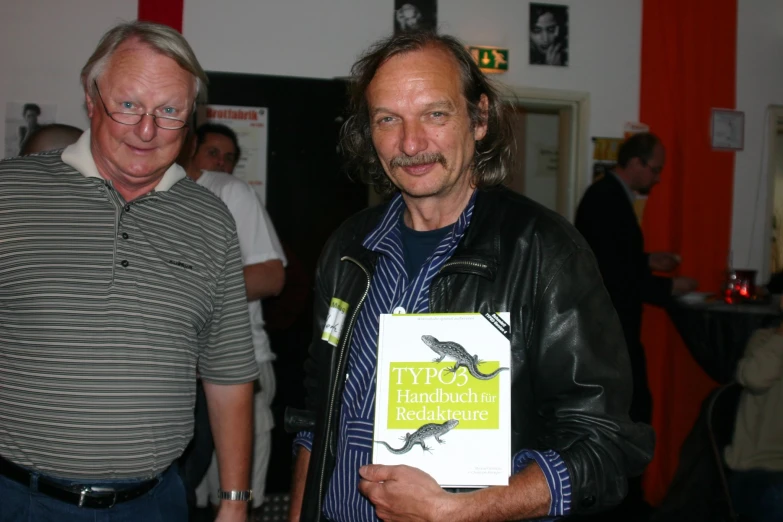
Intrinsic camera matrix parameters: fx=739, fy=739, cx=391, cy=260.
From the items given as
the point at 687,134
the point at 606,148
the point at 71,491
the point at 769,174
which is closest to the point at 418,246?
the point at 71,491

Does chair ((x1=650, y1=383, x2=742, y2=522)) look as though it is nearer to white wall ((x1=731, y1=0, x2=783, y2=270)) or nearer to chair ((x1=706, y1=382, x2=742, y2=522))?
chair ((x1=706, y1=382, x2=742, y2=522))

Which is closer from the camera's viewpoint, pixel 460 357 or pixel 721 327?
pixel 460 357

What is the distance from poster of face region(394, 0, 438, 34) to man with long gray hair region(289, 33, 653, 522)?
343 cm

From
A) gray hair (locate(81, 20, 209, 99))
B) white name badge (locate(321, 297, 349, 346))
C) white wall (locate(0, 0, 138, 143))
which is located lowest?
white name badge (locate(321, 297, 349, 346))

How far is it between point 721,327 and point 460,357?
2878 mm

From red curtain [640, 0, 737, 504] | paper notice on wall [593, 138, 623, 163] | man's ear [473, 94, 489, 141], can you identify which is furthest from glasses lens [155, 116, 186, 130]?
red curtain [640, 0, 737, 504]

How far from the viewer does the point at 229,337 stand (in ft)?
6.17

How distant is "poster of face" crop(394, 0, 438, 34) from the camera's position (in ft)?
16.6

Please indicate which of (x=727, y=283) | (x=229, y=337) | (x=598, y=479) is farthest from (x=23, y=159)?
(x=727, y=283)

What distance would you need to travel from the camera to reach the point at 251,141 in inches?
192

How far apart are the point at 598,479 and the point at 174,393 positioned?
98 cm

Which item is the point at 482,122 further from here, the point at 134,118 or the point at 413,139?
the point at 134,118

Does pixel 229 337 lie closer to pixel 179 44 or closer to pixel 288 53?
pixel 179 44

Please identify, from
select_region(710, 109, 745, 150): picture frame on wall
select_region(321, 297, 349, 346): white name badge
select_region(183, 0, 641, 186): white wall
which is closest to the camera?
select_region(321, 297, 349, 346): white name badge
